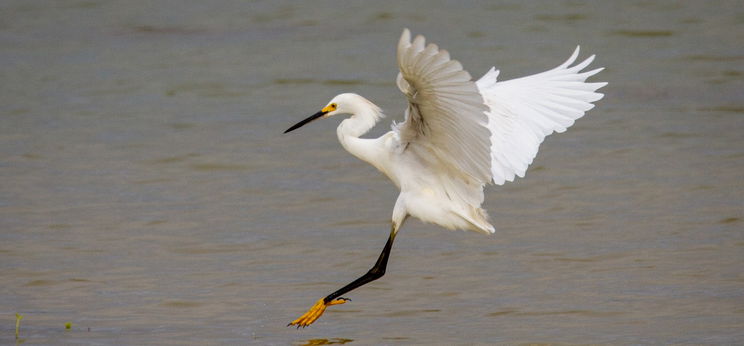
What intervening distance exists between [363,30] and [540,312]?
738 centimetres

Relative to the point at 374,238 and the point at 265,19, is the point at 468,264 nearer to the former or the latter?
the point at 374,238

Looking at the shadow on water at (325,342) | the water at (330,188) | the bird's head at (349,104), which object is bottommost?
the water at (330,188)

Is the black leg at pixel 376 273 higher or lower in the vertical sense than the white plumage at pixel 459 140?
lower

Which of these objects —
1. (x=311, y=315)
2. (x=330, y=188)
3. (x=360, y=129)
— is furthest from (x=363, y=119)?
(x=330, y=188)

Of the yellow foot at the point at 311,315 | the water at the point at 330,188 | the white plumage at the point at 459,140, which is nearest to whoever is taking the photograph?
the white plumage at the point at 459,140

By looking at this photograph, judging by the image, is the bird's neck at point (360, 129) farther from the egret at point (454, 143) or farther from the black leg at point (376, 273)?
the black leg at point (376, 273)

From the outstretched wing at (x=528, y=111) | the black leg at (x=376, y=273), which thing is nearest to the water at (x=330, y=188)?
the black leg at (x=376, y=273)

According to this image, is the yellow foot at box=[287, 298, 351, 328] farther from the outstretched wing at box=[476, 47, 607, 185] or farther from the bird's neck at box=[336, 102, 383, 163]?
the outstretched wing at box=[476, 47, 607, 185]

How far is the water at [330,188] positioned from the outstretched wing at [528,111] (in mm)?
745

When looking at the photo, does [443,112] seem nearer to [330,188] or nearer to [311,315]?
[311,315]

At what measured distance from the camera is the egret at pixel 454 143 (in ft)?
17.7

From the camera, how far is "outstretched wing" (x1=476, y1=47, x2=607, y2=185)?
5.92m

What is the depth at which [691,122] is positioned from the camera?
9758 millimetres

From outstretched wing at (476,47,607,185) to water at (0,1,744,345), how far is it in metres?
0.75
